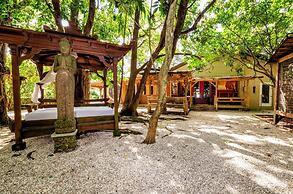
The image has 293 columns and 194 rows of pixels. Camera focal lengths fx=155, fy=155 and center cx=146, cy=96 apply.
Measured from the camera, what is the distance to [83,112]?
5.03 meters

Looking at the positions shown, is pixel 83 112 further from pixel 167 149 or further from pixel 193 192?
pixel 193 192

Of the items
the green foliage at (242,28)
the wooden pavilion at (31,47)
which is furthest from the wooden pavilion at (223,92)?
the wooden pavilion at (31,47)

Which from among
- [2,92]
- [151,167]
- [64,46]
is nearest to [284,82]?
[151,167]

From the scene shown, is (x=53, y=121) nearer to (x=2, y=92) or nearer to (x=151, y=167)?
(x=151, y=167)

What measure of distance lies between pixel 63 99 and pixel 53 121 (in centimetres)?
115

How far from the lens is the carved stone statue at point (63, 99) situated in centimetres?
381

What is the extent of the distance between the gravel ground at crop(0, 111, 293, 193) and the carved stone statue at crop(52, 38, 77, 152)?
13.0 inches

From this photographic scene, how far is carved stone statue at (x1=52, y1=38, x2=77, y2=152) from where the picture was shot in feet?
12.5

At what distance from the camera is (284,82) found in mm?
7215

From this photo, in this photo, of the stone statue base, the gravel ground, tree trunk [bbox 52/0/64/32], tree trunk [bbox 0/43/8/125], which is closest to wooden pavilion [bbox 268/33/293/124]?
the gravel ground

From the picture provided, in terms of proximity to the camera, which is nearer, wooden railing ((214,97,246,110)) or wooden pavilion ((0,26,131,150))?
wooden pavilion ((0,26,131,150))

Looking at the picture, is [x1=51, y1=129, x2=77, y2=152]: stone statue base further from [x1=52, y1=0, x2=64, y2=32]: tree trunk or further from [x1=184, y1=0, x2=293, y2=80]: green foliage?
[x1=184, y1=0, x2=293, y2=80]: green foliage

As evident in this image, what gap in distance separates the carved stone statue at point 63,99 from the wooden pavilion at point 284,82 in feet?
24.5

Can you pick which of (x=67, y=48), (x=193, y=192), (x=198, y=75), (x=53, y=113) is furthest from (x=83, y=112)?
(x=198, y=75)
